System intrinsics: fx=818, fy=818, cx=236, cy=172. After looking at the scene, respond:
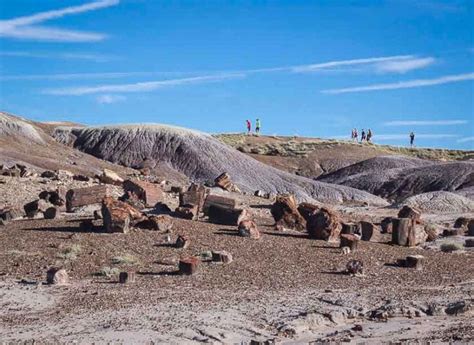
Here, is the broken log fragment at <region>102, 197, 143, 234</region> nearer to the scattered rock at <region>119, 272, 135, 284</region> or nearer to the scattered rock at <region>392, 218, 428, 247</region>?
the scattered rock at <region>119, 272, 135, 284</region>

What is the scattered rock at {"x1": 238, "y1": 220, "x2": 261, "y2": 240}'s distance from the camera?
2158cm

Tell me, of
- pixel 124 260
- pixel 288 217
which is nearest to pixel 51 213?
pixel 124 260

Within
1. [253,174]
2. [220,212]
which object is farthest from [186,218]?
[253,174]

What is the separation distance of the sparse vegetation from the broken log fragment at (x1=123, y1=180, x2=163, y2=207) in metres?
7.91

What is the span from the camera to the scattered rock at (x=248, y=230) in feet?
70.8

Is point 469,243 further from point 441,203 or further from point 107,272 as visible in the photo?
point 441,203

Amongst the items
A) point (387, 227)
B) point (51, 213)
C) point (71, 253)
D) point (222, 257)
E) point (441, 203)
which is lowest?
point (71, 253)

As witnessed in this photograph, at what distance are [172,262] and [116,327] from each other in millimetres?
5797

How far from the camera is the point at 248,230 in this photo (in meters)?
21.6

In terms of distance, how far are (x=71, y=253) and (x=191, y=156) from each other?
41374 millimetres

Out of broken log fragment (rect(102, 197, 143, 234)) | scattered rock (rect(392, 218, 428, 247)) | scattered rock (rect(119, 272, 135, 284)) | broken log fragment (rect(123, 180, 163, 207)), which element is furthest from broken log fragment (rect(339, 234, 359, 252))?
broken log fragment (rect(123, 180, 163, 207))

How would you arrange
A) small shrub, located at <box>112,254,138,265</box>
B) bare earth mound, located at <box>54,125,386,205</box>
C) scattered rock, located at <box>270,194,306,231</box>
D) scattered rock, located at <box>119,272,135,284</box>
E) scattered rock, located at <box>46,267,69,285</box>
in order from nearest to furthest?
scattered rock, located at <box>46,267,69,285</box> < scattered rock, located at <box>119,272,135,284</box> < small shrub, located at <box>112,254,138,265</box> < scattered rock, located at <box>270,194,306,231</box> < bare earth mound, located at <box>54,125,386,205</box>

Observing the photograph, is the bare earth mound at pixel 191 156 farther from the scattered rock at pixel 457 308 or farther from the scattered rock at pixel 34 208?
the scattered rock at pixel 457 308

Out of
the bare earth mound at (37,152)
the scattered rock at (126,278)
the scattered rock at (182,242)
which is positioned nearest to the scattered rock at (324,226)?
the scattered rock at (182,242)
